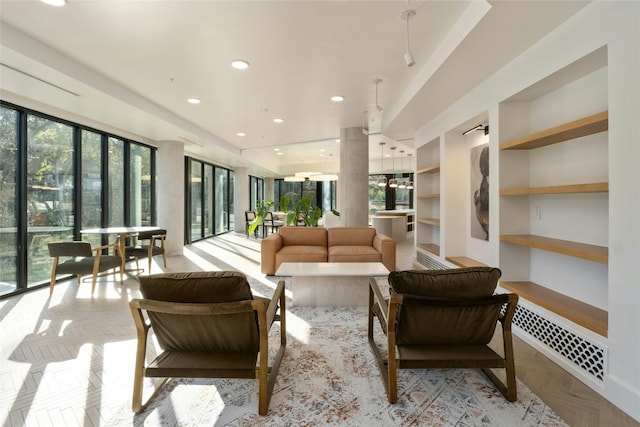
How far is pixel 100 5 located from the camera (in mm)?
2432

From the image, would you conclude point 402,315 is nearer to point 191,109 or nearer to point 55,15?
point 55,15

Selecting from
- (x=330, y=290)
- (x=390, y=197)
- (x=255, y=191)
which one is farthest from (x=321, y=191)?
(x=330, y=290)

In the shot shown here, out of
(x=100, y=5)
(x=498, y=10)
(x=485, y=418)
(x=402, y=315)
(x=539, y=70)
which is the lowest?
(x=485, y=418)

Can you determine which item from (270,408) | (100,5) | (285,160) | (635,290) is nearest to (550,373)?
(635,290)

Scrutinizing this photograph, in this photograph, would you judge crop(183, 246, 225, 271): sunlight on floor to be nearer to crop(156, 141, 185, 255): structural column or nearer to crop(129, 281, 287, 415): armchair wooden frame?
crop(156, 141, 185, 255): structural column

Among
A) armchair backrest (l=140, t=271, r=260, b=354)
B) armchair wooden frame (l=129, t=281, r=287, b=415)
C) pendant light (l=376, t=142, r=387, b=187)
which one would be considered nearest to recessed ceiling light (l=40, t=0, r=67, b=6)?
armchair backrest (l=140, t=271, r=260, b=354)

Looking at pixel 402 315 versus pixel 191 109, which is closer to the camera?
pixel 402 315

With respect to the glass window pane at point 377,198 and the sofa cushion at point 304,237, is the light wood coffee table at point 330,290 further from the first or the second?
the glass window pane at point 377,198

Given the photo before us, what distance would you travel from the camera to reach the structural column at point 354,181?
6.46 meters

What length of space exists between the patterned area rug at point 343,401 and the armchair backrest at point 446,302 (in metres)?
0.40

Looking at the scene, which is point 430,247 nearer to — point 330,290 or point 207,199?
point 330,290

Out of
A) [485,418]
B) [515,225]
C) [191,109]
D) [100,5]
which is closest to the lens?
[485,418]

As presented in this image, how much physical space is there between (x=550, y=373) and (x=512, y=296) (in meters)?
0.92

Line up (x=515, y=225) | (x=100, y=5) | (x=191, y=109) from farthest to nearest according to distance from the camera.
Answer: (x=191, y=109) < (x=515, y=225) < (x=100, y=5)
